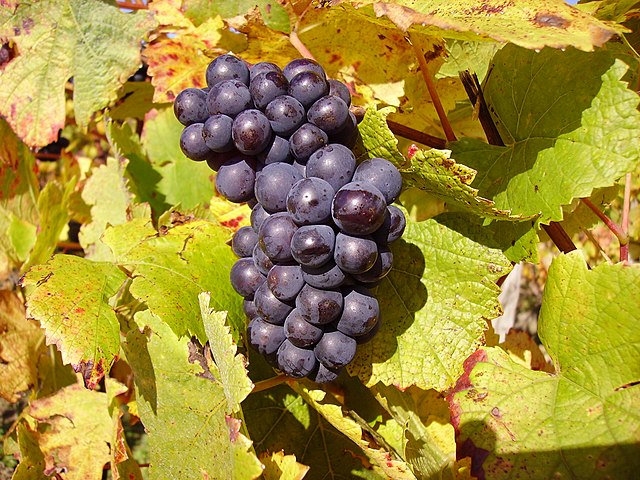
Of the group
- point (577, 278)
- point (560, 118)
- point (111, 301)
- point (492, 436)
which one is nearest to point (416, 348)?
point (492, 436)

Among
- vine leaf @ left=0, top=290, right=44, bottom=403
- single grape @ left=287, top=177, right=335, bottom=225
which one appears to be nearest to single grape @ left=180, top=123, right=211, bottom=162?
single grape @ left=287, top=177, right=335, bottom=225

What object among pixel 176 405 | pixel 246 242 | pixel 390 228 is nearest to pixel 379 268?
pixel 390 228

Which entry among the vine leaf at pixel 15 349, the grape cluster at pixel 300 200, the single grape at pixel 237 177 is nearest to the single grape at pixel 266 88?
the grape cluster at pixel 300 200

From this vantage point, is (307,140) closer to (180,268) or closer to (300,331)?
(300,331)

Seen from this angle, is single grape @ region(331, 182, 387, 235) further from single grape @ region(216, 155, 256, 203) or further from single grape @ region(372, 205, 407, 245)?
single grape @ region(216, 155, 256, 203)

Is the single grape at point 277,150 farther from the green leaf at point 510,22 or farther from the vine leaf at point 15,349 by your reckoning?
the vine leaf at point 15,349
